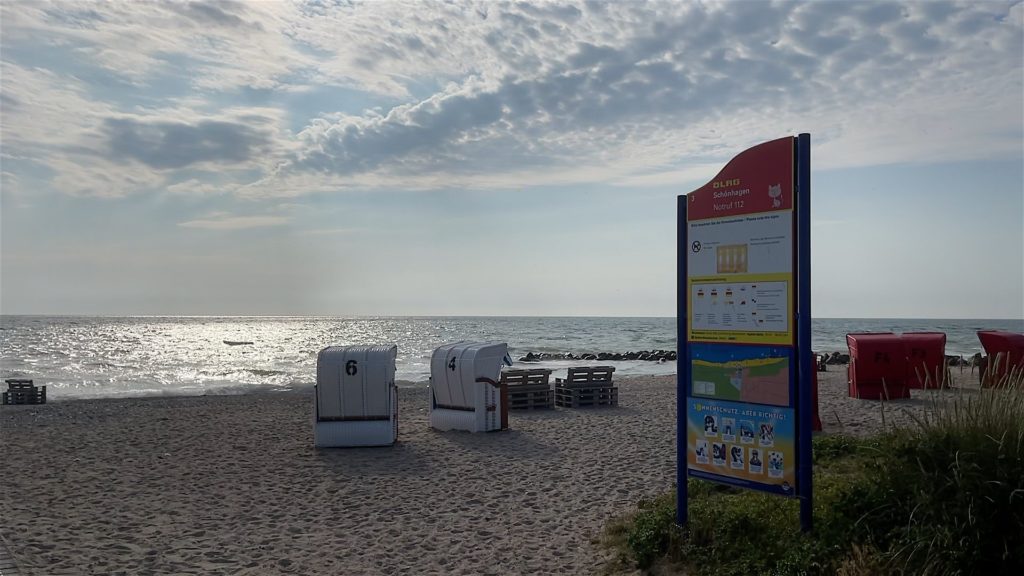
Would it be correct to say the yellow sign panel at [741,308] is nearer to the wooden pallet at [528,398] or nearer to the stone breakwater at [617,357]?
the wooden pallet at [528,398]

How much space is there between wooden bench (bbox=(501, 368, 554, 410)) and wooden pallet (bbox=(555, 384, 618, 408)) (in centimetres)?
45

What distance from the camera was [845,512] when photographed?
209 inches

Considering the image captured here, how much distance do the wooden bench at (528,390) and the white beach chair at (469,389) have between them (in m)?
2.82

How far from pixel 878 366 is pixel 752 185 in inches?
503

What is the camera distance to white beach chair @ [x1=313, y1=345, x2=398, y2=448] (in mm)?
12461

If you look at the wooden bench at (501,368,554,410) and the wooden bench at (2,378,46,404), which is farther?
the wooden bench at (2,378,46,404)

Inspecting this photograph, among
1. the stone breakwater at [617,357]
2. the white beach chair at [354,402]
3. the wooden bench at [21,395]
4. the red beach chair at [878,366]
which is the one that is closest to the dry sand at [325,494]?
the white beach chair at [354,402]

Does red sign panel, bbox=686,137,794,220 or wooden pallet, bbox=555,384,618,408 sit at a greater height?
red sign panel, bbox=686,137,794,220

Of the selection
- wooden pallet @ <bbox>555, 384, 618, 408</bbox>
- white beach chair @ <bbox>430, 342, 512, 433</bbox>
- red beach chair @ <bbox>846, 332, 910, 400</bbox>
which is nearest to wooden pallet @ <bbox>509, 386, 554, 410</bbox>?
wooden pallet @ <bbox>555, 384, 618, 408</bbox>

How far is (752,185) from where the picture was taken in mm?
→ 5918

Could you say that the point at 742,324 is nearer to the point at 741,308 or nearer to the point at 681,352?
the point at 741,308

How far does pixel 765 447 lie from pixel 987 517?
62.6 inches

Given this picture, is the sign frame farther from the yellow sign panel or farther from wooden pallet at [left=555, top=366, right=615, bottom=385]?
wooden pallet at [left=555, top=366, right=615, bottom=385]

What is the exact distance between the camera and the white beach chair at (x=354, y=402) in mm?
12461
